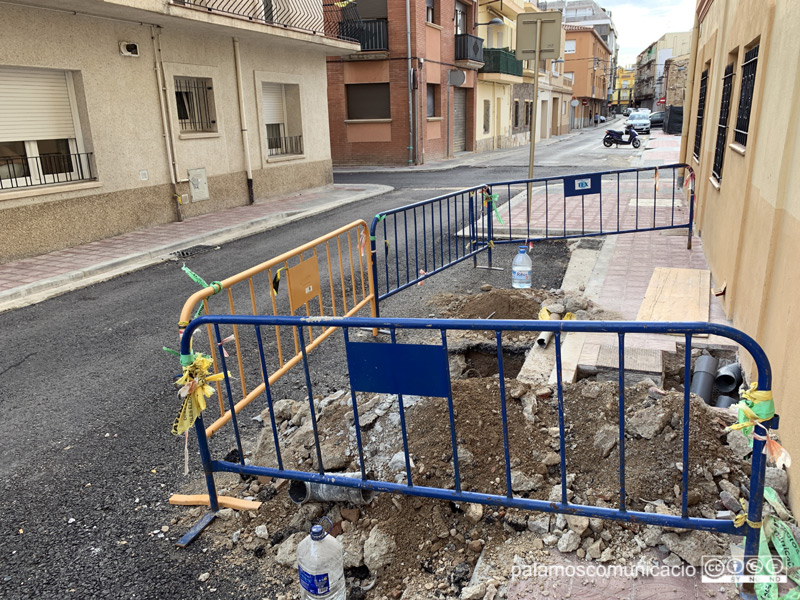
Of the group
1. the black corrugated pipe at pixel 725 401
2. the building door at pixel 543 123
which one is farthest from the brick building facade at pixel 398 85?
the black corrugated pipe at pixel 725 401

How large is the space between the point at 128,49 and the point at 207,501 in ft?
34.6

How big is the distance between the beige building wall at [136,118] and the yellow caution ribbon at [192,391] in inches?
315

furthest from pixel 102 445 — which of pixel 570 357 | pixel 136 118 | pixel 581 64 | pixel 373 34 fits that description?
pixel 581 64

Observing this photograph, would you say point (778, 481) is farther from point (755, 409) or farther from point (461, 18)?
point (461, 18)

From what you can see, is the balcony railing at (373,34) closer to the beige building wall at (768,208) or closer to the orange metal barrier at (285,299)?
the orange metal barrier at (285,299)

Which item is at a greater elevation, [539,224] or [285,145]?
[285,145]

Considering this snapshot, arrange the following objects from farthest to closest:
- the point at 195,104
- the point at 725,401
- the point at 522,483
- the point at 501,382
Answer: the point at 195,104
the point at 725,401
the point at 522,483
the point at 501,382

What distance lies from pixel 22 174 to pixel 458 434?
977 cm

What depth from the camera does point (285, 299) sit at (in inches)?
285

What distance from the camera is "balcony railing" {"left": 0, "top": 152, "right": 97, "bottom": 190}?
9758 millimetres

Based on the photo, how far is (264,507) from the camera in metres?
3.33

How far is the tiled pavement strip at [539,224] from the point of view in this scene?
257 cm

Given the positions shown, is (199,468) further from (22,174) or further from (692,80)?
(692,80)

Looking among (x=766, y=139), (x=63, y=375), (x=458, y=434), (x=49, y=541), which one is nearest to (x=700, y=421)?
(x=458, y=434)
